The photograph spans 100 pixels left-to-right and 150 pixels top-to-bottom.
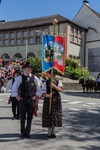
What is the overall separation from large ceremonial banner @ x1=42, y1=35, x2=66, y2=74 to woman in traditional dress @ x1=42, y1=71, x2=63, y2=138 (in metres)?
0.40

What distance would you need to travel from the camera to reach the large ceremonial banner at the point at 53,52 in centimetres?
888

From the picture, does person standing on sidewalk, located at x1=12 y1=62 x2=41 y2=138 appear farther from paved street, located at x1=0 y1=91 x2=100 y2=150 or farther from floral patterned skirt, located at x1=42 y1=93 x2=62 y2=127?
paved street, located at x1=0 y1=91 x2=100 y2=150

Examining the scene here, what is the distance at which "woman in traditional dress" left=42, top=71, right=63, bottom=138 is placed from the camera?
334 inches

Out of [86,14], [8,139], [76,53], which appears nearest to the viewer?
[8,139]

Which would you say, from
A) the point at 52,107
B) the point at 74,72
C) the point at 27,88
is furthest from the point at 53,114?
the point at 74,72

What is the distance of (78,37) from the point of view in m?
48.8

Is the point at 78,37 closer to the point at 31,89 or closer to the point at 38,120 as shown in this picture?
the point at 38,120

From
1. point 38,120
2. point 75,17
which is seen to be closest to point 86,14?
point 75,17

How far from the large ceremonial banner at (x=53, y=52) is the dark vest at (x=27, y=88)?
2.16 ft

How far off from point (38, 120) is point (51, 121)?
3.47 meters

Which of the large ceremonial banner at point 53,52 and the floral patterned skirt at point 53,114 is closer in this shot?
the floral patterned skirt at point 53,114

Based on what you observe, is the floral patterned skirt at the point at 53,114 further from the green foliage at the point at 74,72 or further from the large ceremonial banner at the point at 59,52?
the green foliage at the point at 74,72

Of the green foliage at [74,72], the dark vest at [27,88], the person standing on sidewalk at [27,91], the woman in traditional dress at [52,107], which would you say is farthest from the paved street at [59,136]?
the green foliage at [74,72]

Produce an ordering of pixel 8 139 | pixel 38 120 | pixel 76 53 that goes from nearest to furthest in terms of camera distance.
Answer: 1. pixel 8 139
2. pixel 38 120
3. pixel 76 53
